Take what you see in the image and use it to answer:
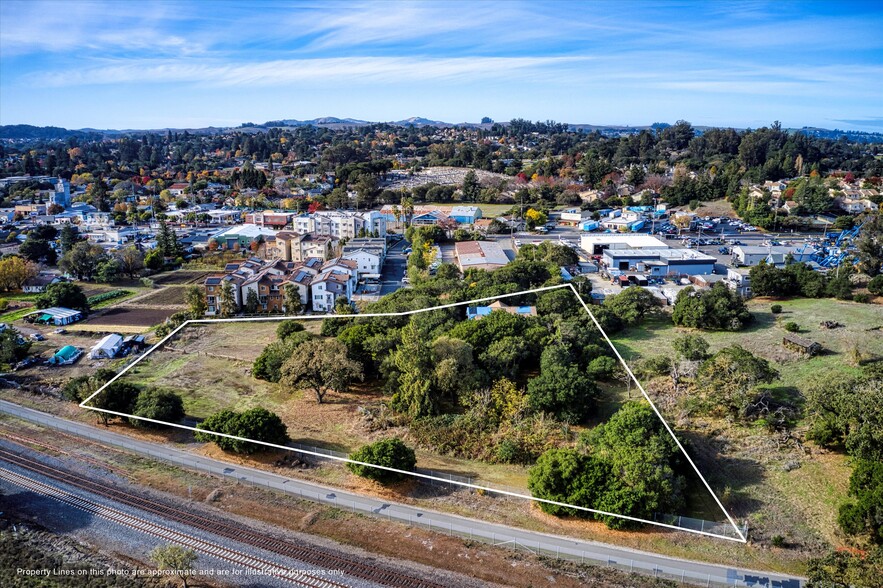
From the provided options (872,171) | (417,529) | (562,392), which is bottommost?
(417,529)

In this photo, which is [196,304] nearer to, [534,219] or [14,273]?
→ [14,273]

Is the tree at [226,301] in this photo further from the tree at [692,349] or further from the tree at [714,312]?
the tree at [714,312]

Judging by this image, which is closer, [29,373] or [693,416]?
[693,416]

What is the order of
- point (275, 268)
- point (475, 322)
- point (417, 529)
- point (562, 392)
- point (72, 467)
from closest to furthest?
1. point (417, 529)
2. point (72, 467)
3. point (562, 392)
4. point (475, 322)
5. point (275, 268)

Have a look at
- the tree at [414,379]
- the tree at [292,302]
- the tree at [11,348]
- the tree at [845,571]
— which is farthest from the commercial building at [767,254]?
the tree at [11,348]

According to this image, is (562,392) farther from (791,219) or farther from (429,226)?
(791,219)

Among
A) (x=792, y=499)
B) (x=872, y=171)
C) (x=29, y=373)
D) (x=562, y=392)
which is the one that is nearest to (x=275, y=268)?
(x=29, y=373)

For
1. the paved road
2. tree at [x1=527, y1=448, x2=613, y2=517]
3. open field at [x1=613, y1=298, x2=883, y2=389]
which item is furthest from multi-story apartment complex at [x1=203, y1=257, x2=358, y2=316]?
tree at [x1=527, y1=448, x2=613, y2=517]
